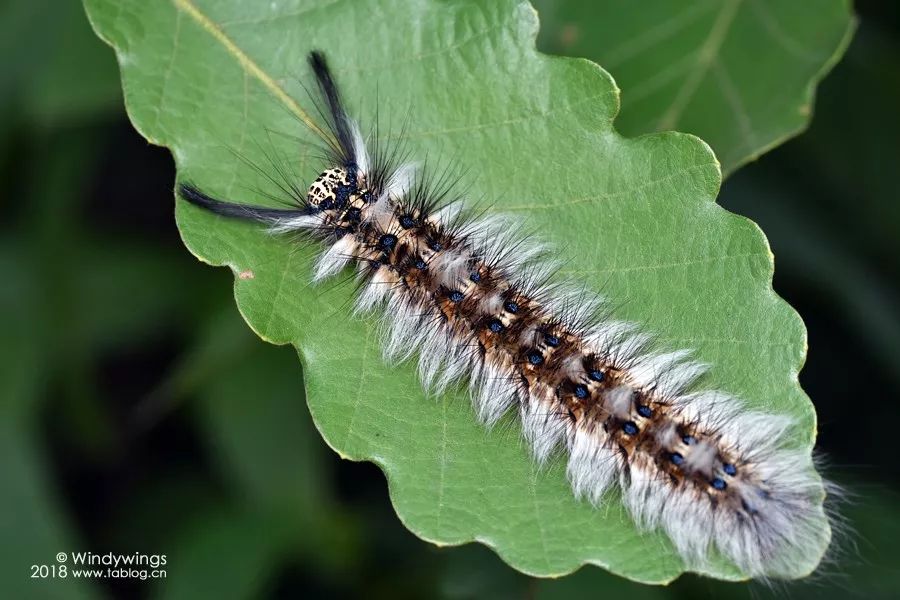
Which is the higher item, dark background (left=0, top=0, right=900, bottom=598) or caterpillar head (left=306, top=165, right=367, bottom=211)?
caterpillar head (left=306, top=165, right=367, bottom=211)

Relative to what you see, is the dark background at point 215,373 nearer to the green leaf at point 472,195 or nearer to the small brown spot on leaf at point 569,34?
the green leaf at point 472,195

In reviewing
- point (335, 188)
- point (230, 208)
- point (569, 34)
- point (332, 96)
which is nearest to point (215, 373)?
point (335, 188)

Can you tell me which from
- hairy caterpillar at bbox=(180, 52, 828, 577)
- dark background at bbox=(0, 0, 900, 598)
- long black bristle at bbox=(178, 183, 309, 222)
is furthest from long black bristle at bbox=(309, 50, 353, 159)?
dark background at bbox=(0, 0, 900, 598)

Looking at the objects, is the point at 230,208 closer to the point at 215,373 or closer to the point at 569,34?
the point at 569,34

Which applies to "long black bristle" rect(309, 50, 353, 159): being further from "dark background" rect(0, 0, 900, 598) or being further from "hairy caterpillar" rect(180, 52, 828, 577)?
"dark background" rect(0, 0, 900, 598)

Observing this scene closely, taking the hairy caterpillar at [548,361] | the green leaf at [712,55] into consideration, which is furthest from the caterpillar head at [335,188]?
the green leaf at [712,55]
